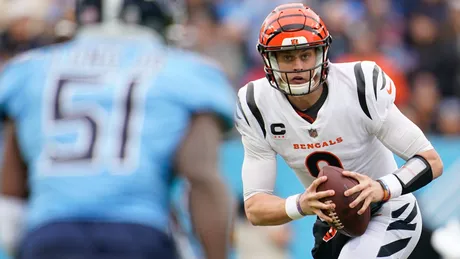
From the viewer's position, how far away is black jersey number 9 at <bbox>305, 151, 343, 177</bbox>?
14.5 feet

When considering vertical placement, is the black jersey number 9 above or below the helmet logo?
below

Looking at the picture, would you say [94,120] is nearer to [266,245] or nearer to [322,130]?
[322,130]

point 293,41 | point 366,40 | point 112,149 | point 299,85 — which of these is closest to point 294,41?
point 293,41

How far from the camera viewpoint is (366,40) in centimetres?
943

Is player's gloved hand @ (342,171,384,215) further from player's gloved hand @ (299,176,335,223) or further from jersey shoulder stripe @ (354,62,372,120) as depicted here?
jersey shoulder stripe @ (354,62,372,120)

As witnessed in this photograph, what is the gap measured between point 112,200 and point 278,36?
1.38 m

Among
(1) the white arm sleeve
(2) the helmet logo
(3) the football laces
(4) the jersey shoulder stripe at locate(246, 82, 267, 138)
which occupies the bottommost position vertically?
(3) the football laces

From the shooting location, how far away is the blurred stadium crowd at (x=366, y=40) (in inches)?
368

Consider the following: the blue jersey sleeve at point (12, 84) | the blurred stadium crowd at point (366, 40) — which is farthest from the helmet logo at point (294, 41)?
the blurred stadium crowd at point (366, 40)

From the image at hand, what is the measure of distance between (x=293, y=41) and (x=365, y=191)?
71 cm

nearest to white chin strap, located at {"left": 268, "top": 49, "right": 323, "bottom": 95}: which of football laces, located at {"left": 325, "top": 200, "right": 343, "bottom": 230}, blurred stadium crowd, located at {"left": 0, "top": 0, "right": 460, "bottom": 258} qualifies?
football laces, located at {"left": 325, "top": 200, "right": 343, "bottom": 230}

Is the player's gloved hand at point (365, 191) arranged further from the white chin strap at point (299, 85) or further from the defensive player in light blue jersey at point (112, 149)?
the defensive player in light blue jersey at point (112, 149)

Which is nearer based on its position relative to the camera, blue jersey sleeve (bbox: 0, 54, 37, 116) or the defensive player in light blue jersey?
the defensive player in light blue jersey

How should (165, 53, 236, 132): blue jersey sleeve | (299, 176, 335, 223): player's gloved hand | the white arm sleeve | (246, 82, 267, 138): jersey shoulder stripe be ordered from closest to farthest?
(165, 53, 236, 132): blue jersey sleeve
(299, 176, 335, 223): player's gloved hand
the white arm sleeve
(246, 82, 267, 138): jersey shoulder stripe
